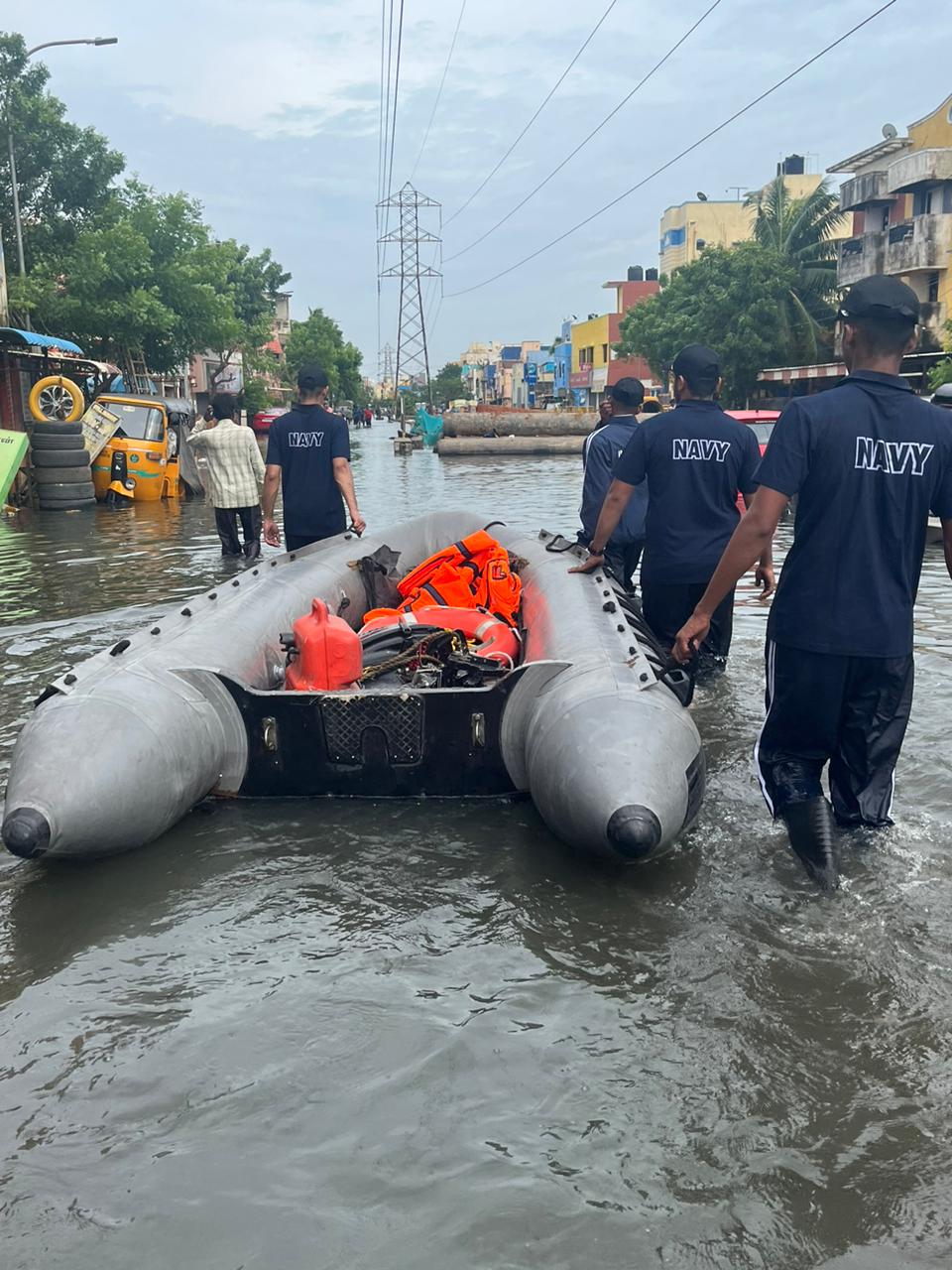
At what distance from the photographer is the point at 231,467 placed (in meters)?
10.2

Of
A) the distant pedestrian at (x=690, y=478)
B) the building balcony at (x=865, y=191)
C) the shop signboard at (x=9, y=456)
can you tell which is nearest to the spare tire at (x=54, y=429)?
the shop signboard at (x=9, y=456)

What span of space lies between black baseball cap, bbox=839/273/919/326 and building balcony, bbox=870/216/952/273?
1392 inches

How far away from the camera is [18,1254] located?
7.47 feet

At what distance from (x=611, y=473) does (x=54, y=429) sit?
1434 centimetres

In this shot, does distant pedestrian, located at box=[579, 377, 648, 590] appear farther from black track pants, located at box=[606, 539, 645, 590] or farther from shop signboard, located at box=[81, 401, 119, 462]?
shop signboard, located at box=[81, 401, 119, 462]

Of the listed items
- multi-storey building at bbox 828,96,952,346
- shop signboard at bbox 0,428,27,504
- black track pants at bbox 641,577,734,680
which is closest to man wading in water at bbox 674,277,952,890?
black track pants at bbox 641,577,734,680

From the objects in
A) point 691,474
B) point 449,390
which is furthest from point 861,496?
point 449,390

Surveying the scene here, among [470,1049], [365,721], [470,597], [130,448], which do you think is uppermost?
[130,448]

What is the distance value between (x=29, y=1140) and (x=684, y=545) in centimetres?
379

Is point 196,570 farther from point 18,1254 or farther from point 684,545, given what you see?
point 18,1254

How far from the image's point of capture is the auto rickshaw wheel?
19.6m

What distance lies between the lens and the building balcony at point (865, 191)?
37062 mm

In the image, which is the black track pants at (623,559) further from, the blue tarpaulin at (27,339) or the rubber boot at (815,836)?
the blue tarpaulin at (27,339)

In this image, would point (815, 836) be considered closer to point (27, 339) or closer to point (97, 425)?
point (97, 425)
